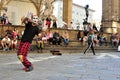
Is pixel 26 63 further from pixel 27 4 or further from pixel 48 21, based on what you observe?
pixel 27 4

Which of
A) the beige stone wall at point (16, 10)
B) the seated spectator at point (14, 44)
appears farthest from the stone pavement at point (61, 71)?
the beige stone wall at point (16, 10)

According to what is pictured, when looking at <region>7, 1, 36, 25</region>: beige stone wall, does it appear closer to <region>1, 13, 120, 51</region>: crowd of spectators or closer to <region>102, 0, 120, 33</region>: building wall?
<region>102, 0, 120, 33</region>: building wall

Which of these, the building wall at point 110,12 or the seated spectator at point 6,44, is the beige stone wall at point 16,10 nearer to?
the building wall at point 110,12

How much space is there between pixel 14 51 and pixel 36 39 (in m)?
2.59

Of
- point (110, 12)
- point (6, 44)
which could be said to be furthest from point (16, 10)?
point (6, 44)

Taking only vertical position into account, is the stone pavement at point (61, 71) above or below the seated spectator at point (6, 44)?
below

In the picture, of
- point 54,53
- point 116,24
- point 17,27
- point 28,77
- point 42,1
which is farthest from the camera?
point 42,1

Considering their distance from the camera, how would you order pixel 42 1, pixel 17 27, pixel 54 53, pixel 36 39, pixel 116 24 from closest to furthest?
pixel 54 53 → pixel 36 39 → pixel 17 27 → pixel 116 24 → pixel 42 1

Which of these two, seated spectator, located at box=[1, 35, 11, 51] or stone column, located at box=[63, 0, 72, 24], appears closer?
seated spectator, located at box=[1, 35, 11, 51]

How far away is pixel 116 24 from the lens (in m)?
40.1

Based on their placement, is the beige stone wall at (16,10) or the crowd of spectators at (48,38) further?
the beige stone wall at (16,10)

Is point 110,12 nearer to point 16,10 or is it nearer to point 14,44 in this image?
point 16,10

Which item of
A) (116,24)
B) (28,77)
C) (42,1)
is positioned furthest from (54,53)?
(42,1)

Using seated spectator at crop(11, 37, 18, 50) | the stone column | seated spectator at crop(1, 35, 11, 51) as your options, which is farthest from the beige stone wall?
seated spectator at crop(1, 35, 11, 51)
